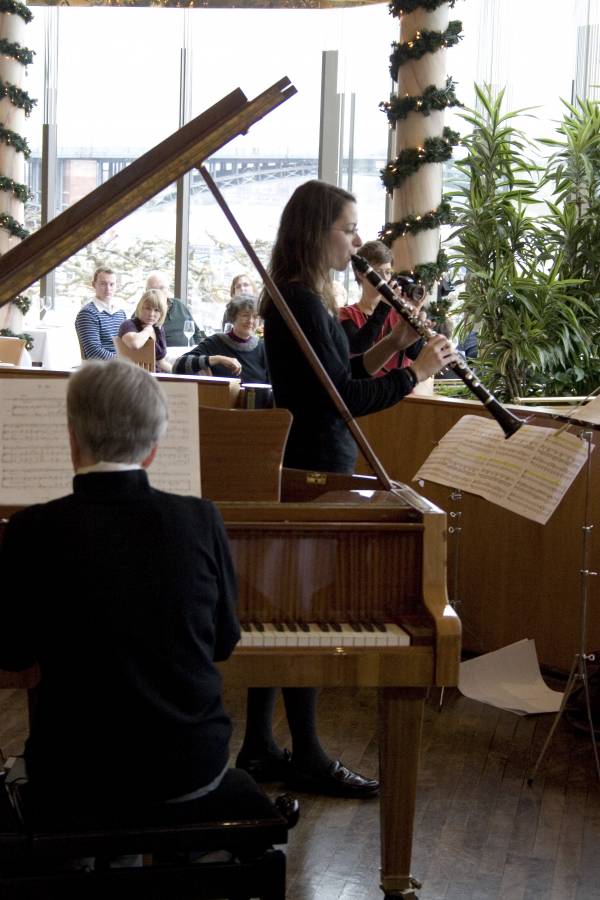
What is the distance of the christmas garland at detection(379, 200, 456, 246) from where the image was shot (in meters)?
7.54

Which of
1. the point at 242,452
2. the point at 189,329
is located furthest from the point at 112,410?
the point at 189,329

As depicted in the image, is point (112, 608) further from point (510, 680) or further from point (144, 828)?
point (510, 680)

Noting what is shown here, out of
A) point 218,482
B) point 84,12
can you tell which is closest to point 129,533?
point 218,482

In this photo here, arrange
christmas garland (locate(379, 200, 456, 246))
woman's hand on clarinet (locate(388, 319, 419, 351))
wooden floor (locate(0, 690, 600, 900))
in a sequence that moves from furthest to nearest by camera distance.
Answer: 1. christmas garland (locate(379, 200, 456, 246))
2. woman's hand on clarinet (locate(388, 319, 419, 351))
3. wooden floor (locate(0, 690, 600, 900))

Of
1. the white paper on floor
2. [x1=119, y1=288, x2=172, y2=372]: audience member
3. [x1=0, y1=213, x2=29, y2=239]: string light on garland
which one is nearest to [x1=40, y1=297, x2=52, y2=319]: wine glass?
[x1=0, y1=213, x2=29, y2=239]: string light on garland

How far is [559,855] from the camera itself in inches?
126

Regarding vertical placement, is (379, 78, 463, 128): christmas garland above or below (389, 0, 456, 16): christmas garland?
below

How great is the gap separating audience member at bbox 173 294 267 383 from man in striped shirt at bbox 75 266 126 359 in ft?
6.42

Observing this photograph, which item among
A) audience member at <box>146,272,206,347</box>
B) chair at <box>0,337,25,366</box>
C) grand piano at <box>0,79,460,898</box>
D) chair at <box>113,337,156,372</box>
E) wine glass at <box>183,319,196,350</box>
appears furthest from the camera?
audience member at <box>146,272,206,347</box>

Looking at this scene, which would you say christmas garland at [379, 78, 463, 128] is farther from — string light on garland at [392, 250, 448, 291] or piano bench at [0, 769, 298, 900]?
piano bench at [0, 769, 298, 900]

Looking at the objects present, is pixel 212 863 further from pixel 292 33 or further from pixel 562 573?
pixel 292 33

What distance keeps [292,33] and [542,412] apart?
8.15m

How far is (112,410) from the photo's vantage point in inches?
75.5

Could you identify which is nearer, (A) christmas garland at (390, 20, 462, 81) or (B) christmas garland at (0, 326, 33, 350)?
(A) christmas garland at (390, 20, 462, 81)
